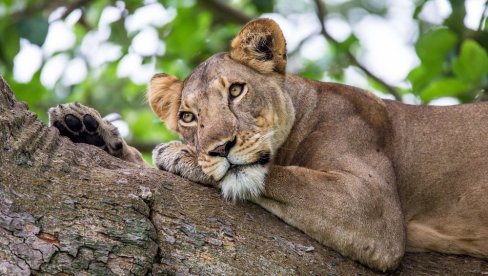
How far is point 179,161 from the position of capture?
530 centimetres

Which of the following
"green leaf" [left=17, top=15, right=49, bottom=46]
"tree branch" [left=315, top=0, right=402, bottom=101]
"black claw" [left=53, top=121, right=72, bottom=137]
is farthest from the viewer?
"tree branch" [left=315, top=0, right=402, bottom=101]

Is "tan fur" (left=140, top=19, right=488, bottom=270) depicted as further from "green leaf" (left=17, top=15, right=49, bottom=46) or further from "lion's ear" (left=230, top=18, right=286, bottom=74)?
"green leaf" (left=17, top=15, right=49, bottom=46)

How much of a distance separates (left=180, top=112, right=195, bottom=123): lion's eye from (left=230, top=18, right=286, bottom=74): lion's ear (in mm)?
644

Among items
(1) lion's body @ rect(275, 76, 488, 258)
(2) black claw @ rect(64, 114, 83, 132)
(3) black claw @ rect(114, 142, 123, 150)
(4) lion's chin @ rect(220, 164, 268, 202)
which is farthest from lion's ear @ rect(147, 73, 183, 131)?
(4) lion's chin @ rect(220, 164, 268, 202)

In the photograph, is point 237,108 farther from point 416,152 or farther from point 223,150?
point 416,152

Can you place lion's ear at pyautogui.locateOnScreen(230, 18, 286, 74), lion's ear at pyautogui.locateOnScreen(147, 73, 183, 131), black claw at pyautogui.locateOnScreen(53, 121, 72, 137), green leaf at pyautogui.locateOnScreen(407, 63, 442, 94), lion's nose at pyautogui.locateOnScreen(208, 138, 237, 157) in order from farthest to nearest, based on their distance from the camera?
green leaf at pyautogui.locateOnScreen(407, 63, 442, 94)
lion's ear at pyautogui.locateOnScreen(147, 73, 183, 131)
lion's ear at pyautogui.locateOnScreen(230, 18, 286, 74)
black claw at pyautogui.locateOnScreen(53, 121, 72, 137)
lion's nose at pyautogui.locateOnScreen(208, 138, 237, 157)

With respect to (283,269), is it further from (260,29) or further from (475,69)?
(475,69)

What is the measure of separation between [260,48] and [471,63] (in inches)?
89.5

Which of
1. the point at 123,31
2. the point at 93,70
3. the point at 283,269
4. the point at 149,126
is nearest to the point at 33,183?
the point at 283,269

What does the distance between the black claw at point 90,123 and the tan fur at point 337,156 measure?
1.64ft

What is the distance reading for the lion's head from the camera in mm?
5098

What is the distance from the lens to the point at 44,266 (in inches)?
144

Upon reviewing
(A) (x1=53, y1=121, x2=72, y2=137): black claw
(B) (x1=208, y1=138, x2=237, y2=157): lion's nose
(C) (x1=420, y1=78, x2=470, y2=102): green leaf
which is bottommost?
(B) (x1=208, y1=138, x2=237, y2=157): lion's nose

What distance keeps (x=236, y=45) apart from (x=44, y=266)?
10.4 feet
